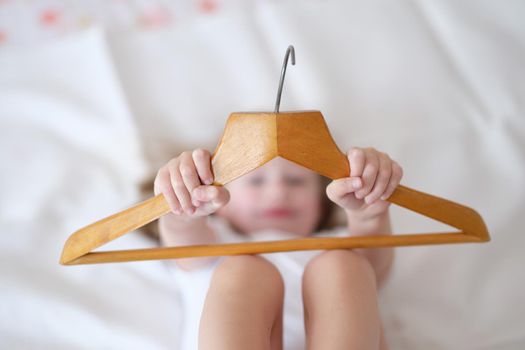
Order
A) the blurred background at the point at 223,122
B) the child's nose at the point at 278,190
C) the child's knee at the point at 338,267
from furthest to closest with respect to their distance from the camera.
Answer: the child's nose at the point at 278,190, the blurred background at the point at 223,122, the child's knee at the point at 338,267

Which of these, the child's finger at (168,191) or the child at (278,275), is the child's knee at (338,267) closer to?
the child at (278,275)

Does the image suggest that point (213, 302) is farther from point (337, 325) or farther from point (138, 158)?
point (138, 158)

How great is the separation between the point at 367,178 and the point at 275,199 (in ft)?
1.32

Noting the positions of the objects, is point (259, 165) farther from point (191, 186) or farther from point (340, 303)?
point (340, 303)

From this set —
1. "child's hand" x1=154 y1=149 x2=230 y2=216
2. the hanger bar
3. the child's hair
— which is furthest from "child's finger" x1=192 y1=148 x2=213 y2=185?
the child's hair

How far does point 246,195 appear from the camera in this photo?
98 cm

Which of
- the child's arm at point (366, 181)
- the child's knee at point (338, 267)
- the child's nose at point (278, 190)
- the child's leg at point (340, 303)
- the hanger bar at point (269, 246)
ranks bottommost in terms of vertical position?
the child's leg at point (340, 303)

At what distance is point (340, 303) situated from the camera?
2.04 feet

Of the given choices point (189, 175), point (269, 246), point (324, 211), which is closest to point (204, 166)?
point (189, 175)

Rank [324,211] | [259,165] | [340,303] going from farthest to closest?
[324,211] → [340,303] → [259,165]

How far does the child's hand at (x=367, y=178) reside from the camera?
1.85 feet

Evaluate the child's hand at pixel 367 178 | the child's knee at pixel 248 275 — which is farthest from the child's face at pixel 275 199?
the child's hand at pixel 367 178

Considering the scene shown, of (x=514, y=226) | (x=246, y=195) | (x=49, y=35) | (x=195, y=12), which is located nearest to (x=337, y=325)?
(x=246, y=195)

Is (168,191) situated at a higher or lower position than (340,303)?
higher
